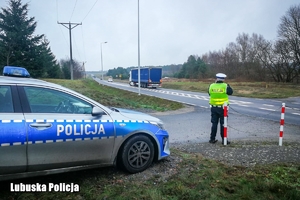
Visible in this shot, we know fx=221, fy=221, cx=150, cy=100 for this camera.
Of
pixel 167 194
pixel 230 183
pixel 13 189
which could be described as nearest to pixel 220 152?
pixel 230 183

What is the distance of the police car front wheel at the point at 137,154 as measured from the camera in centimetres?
368

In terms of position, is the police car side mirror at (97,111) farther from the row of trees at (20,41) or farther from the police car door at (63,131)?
the row of trees at (20,41)

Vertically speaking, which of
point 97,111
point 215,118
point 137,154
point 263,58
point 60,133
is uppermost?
point 263,58

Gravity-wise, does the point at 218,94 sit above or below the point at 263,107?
above

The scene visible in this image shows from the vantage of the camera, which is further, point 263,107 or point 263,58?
point 263,58

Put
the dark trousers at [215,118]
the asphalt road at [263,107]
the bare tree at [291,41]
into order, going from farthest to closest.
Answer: the bare tree at [291,41] < the asphalt road at [263,107] < the dark trousers at [215,118]

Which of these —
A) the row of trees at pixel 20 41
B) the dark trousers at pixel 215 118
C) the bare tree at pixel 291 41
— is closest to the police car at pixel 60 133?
the dark trousers at pixel 215 118

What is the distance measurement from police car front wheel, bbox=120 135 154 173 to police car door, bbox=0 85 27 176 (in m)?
1.47

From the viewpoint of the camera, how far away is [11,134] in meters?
2.80

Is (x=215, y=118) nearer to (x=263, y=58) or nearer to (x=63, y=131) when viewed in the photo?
(x=63, y=131)

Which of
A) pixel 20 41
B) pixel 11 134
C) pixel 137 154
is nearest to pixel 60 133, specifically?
pixel 11 134

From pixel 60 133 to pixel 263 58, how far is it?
5041 centimetres

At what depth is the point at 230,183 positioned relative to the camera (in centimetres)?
345

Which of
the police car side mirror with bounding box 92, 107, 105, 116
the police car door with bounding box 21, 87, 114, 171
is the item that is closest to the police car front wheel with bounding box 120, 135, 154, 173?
the police car door with bounding box 21, 87, 114, 171
